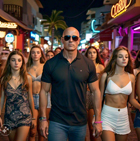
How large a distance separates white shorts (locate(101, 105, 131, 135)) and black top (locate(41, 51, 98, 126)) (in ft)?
2.62

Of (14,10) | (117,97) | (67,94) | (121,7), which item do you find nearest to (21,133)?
(67,94)

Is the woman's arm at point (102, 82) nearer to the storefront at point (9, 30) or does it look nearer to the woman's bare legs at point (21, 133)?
the woman's bare legs at point (21, 133)

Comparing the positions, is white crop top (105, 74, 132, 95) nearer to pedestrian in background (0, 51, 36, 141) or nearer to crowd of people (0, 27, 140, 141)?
crowd of people (0, 27, 140, 141)

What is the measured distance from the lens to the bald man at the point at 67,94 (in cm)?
342

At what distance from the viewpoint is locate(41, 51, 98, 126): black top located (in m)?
3.42

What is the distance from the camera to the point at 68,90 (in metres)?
3.42

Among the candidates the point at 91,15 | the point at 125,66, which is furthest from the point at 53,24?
the point at 125,66

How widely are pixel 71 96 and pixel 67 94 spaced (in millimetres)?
64

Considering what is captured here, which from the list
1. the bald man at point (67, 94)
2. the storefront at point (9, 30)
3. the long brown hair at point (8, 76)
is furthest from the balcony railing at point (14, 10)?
the bald man at point (67, 94)

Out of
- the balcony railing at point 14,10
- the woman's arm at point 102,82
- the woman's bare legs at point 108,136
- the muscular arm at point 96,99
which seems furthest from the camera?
the balcony railing at point 14,10

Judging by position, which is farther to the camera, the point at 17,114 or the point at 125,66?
the point at 125,66

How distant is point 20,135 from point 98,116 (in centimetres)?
134

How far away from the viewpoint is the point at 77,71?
347cm

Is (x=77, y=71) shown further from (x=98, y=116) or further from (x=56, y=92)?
(x=98, y=116)
